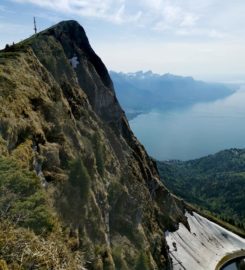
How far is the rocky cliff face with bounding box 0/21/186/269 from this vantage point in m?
44.9

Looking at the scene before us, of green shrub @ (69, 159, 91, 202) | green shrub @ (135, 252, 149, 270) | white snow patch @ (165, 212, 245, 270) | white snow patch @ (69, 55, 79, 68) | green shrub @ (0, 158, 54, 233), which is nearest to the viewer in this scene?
green shrub @ (0, 158, 54, 233)

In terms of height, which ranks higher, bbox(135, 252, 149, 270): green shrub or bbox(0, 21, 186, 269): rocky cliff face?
bbox(0, 21, 186, 269): rocky cliff face

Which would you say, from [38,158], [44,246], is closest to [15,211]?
[44,246]

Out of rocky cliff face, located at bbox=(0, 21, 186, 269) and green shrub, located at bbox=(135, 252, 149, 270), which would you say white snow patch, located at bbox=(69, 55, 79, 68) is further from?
green shrub, located at bbox=(135, 252, 149, 270)

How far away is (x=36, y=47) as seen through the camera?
6925cm

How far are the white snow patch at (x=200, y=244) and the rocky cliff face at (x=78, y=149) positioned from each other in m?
6.55

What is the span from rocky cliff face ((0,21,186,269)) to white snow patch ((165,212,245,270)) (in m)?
6.55

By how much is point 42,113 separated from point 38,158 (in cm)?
937

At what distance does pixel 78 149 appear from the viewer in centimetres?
5700

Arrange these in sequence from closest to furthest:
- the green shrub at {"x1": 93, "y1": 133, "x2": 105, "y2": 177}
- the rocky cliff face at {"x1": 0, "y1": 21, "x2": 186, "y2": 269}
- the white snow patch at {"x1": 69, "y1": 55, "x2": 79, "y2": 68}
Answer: the rocky cliff face at {"x1": 0, "y1": 21, "x2": 186, "y2": 269}
the green shrub at {"x1": 93, "y1": 133, "x2": 105, "y2": 177}
the white snow patch at {"x1": 69, "y1": 55, "x2": 79, "y2": 68}

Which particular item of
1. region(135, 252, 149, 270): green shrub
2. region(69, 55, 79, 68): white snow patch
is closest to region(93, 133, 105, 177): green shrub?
region(135, 252, 149, 270): green shrub

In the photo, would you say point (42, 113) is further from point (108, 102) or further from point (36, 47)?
point (108, 102)

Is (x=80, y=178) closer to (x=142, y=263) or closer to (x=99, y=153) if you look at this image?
(x=99, y=153)

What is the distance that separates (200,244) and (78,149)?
197 feet
